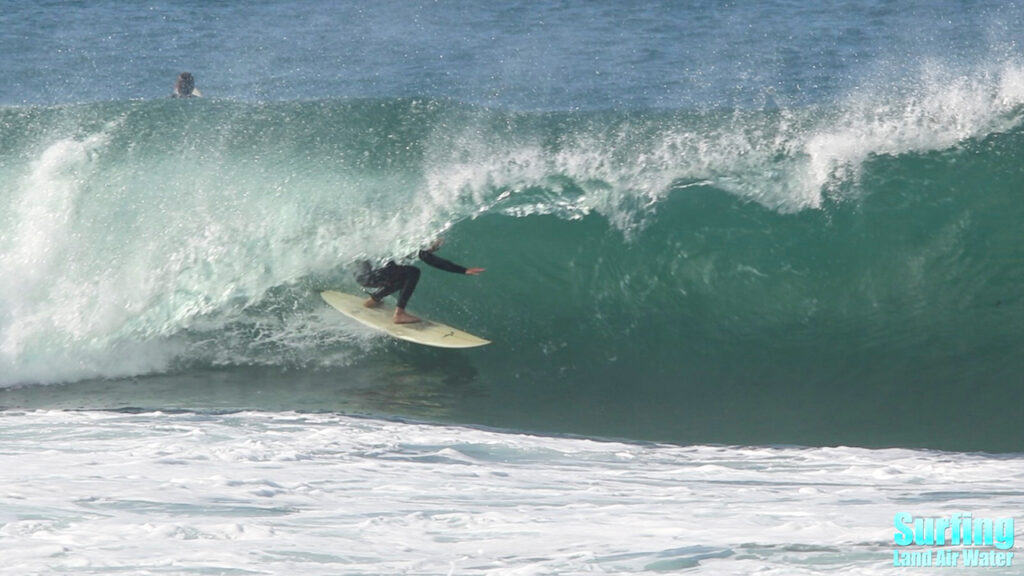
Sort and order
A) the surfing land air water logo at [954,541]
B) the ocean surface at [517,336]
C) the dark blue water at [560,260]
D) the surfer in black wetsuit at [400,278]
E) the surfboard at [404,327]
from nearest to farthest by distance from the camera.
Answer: the surfing land air water logo at [954,541], the ocean surface at [517,336], the dark blue water at [560,260], the surfboard at [404,327], the surfer in black wetsuit at [400,278]

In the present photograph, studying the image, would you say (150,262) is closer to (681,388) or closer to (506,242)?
(506,242)

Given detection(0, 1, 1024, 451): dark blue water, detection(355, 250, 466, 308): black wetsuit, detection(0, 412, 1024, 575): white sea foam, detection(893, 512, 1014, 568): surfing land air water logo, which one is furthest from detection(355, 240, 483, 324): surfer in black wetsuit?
detection(893, 512, 1014, 568): surfing land air water logo

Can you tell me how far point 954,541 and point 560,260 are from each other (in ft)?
18.4

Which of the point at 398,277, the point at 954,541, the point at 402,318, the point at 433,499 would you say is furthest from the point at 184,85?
→ the point at 954,541

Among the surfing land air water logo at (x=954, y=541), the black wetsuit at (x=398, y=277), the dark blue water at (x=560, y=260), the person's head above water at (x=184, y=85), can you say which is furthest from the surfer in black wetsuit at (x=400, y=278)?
the person's head above water at (x=184, y=85)

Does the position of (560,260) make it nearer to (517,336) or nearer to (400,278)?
(517,336)

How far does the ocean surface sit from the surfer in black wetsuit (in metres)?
0.29

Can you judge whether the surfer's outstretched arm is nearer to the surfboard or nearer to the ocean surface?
the surfboard

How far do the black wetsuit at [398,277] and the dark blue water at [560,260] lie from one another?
36 cm

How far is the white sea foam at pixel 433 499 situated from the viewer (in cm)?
521

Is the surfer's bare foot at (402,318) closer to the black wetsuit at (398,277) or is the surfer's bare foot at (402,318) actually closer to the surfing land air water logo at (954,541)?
the black wetsuit at (398,277)

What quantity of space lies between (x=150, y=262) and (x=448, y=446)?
172 inches

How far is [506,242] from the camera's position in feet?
35.6

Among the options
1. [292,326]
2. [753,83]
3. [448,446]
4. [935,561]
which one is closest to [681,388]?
[448,446]
